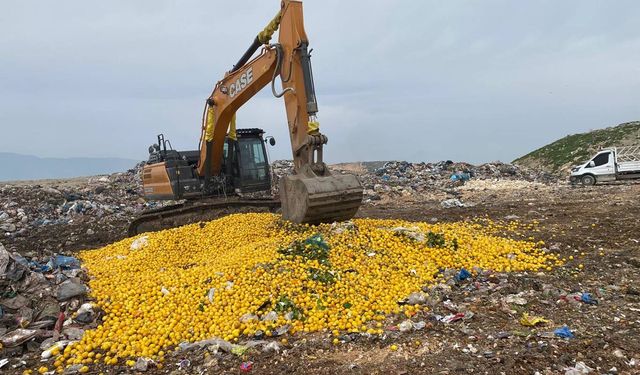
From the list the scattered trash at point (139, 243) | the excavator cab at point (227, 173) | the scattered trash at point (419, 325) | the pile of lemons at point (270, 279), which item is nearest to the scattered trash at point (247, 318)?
the pile of lemons at point (270, 279)

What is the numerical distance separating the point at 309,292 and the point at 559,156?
31323 millimetres

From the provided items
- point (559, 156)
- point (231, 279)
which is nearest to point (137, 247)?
point (231, 279)

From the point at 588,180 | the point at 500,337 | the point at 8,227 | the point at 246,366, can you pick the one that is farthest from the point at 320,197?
the point at 588,180

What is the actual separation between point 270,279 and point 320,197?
65.9 inches

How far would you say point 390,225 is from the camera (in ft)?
25.9

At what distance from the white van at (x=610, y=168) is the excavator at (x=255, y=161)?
49.0 ft

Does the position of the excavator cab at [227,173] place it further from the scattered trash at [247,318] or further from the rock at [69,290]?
the scattered trash at [247,318]

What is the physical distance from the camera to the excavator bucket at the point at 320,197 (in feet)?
21.8

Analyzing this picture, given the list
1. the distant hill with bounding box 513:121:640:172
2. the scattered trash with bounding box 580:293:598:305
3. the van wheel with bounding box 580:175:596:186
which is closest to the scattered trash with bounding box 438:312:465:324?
the scattered trash with bounding box 580:293:598:305

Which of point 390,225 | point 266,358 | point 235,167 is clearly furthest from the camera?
point 235,167

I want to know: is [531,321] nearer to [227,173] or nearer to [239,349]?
[239,349]

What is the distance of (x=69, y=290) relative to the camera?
5.51 meters

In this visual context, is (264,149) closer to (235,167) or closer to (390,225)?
(235,167)

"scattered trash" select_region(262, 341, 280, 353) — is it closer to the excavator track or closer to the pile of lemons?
the pile of lemons
